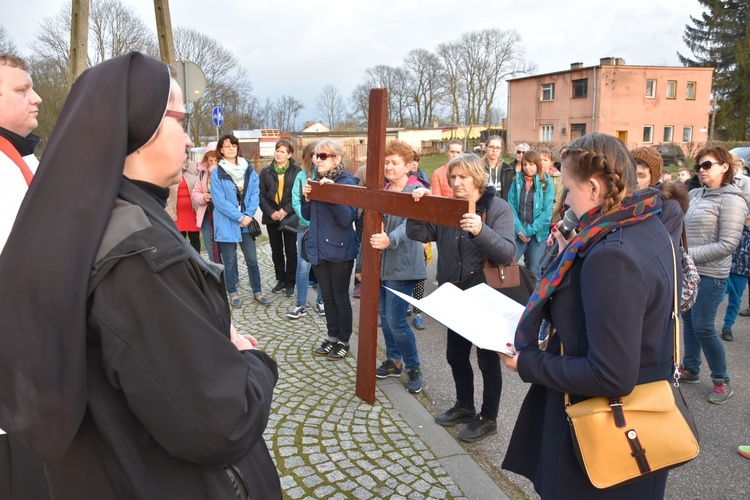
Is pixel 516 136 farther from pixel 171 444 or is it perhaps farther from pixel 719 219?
pixel 171 444

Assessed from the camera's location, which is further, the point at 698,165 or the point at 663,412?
the point at 698,165

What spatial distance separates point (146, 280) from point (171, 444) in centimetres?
39

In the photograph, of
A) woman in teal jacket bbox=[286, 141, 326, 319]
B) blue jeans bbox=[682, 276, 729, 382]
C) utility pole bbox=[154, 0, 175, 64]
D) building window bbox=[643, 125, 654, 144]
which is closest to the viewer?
blue jeans bbox=[682, 276, 729, 382]

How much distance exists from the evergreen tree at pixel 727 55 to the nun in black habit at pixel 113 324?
1963 inches

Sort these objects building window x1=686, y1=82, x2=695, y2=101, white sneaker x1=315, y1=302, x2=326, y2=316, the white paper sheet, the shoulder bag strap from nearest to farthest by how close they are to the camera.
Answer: the white paper sheet, the shoulder bag strap, white sneaker x1=315, y1=302, x2=326, y2=316, building window x1=686, y1=82, x2=695, y2=101

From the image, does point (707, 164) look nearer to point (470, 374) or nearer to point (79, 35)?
point (470, 374)

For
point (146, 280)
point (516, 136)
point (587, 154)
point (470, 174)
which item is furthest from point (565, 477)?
point (516, 136)

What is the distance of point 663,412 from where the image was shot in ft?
5.90

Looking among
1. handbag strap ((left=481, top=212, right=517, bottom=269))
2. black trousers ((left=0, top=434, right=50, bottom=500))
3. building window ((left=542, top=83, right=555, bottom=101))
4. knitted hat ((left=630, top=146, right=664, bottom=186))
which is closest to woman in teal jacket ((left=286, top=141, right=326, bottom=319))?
handbag strap ((left=481, top=212, right=517, bottom=269))

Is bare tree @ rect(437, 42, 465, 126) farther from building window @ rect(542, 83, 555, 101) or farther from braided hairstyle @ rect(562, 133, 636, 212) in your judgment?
braided hairstyle @ rect(562, 133, 636, 212)

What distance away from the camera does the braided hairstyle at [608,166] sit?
1865 mm

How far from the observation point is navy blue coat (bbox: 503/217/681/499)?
1716 mm

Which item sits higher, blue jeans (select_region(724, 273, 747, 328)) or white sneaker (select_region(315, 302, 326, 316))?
blue jeans (select_region(724, 273, 747, 328))

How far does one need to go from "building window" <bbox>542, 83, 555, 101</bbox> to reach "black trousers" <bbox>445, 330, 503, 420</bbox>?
42.6 m
